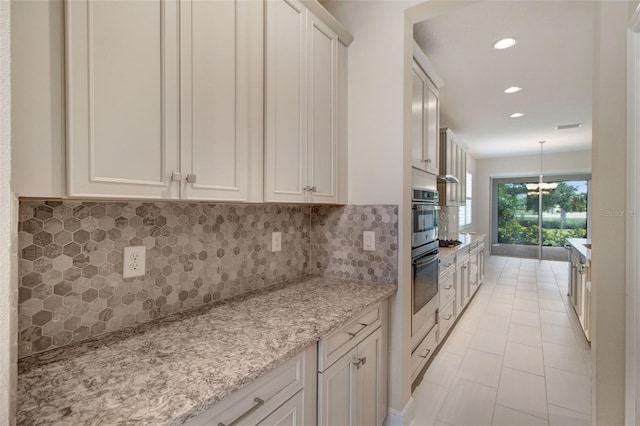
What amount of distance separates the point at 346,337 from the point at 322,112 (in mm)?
1212

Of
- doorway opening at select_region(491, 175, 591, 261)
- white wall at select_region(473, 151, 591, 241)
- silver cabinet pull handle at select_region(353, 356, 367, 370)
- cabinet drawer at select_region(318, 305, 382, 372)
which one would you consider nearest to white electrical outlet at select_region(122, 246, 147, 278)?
cabinet drawer at select_region(318, 305, 382, 372)

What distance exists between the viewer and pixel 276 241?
6.09 feet

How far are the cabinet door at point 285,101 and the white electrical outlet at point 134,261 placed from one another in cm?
56

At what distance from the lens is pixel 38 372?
0.86 metres

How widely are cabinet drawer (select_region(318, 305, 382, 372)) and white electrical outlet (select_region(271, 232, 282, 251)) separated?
2.19 feet

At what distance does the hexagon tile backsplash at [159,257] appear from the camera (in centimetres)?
97

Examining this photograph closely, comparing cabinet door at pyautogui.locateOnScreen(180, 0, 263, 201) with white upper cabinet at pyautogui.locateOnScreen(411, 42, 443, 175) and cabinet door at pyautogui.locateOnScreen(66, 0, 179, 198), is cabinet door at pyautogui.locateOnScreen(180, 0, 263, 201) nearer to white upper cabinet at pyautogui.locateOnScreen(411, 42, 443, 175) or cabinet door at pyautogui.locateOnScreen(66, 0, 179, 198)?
cabinet door at pyautogui.locateOnScreen(66, 0, 179, 198)

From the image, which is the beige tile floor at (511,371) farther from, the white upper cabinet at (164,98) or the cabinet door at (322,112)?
the white upper cabinet at (164,98)

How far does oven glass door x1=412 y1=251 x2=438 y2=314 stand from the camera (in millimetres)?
2037

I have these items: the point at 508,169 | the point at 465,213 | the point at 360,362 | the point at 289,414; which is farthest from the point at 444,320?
the point at 508,169

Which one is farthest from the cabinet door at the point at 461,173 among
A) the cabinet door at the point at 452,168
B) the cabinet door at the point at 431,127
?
the cabinet door at the point at 431,127

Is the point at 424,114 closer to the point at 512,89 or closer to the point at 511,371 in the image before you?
the point at 512,89

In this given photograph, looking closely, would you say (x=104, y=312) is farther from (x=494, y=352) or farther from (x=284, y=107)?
(x=494, y=352)

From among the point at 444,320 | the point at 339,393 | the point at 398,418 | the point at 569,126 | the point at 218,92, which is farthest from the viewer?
the point at 569,126
